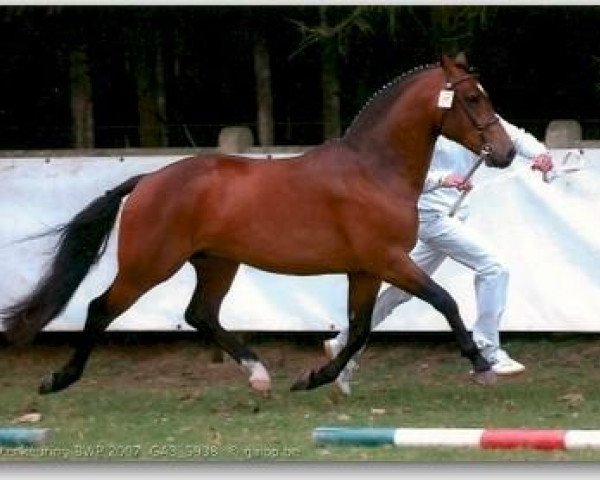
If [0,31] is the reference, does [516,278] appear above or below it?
below

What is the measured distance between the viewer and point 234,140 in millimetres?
10773

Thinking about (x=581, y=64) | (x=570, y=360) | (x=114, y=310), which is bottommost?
(x=570, y=360)

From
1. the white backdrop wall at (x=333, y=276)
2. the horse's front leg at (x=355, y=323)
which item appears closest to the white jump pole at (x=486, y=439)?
the horse's front leg at (x=355, y=323)

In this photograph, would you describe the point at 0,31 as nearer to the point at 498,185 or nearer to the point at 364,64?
the point at 364,64

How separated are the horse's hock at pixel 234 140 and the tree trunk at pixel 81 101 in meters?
0.89

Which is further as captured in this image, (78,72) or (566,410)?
(78,72)

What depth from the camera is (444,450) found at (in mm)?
7832

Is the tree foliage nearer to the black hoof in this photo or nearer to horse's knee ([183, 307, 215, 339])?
horse's knee ([183, 307, 215, 339])

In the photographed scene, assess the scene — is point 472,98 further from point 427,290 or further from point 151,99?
point 151,99

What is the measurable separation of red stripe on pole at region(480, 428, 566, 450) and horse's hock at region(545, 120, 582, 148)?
3.43m

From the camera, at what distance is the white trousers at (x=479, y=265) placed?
9.35m

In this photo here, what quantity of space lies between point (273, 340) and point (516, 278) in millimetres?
1527

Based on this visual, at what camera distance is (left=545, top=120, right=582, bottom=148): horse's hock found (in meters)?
10.6

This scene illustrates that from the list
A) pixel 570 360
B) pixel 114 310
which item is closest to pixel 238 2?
pixel 114 310
